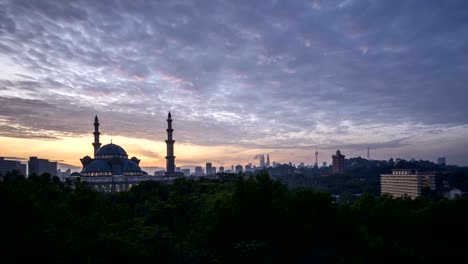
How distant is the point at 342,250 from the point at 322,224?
1284 millimetres

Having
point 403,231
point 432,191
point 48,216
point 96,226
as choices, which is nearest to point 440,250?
point 403,231

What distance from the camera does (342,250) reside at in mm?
15453

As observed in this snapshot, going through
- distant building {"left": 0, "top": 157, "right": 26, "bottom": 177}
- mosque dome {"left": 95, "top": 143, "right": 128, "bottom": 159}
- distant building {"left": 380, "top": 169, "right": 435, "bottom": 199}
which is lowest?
distant building {"left": 380, "top": 169, "right": 435, "bottom": 199}

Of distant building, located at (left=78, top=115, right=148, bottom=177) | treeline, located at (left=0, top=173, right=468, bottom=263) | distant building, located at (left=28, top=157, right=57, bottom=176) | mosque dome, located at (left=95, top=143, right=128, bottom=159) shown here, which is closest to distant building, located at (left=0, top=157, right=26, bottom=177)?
distant building, located at (left=28, top=157, right=57, bottom=176)

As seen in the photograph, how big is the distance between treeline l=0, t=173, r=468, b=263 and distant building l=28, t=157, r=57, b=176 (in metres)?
82.0

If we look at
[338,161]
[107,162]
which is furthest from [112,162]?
[338,161]

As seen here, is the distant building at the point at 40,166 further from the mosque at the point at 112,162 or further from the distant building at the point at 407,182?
the distant building at the point at 407,182

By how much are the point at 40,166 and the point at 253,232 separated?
338 ft

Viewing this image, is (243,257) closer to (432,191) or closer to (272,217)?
(272,217)

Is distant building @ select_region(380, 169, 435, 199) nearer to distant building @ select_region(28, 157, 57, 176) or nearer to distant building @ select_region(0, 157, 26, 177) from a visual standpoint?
distant building @ select_region(28, 157, 57, 176)

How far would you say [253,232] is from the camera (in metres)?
15.4

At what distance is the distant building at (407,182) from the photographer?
75.2 m

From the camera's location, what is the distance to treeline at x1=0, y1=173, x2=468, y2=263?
13180 millimetres

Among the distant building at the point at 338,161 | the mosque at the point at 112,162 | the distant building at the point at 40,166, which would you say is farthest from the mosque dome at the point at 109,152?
the distant building at the point at 338,161
